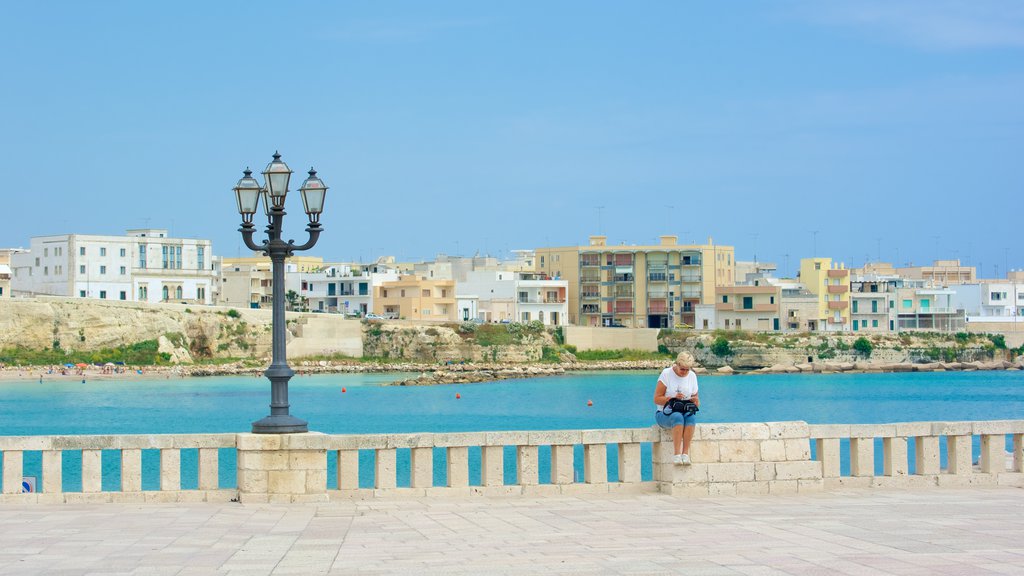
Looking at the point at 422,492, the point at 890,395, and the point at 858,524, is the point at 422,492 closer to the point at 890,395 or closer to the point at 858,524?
the point at 858,524

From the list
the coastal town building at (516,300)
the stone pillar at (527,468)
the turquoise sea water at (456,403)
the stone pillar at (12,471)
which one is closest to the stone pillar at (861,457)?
the stone pillar at (527,468)

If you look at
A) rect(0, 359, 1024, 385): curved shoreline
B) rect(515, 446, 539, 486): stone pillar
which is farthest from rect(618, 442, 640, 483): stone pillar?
rect(0, 359, 1024, 385): curved shoreline

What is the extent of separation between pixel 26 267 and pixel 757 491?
9078 cm

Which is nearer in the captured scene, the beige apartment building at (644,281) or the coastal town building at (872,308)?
the coastal town building at (872,308)

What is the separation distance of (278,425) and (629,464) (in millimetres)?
3865

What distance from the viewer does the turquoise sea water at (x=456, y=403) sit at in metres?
55.7

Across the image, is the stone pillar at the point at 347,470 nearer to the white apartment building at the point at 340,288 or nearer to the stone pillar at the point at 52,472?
the stone pillar at the point at 52,472

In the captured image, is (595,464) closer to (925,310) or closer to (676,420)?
(676,420)

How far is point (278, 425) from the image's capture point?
13.7m

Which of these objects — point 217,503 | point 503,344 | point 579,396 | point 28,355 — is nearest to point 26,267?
point 28,355

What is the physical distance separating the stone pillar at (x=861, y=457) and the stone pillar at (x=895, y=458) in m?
0.27

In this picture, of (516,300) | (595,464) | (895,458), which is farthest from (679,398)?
(516,300)

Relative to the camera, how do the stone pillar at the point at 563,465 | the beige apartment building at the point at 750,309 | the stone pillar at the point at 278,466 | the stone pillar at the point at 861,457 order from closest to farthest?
the stone pillar at the point at 278,466 < the stone pillar at the point at 563,465 < the stone pillar at the point at 861,457 < the beige apartment building at the point at 750,309

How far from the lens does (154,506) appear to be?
13.2 meters
